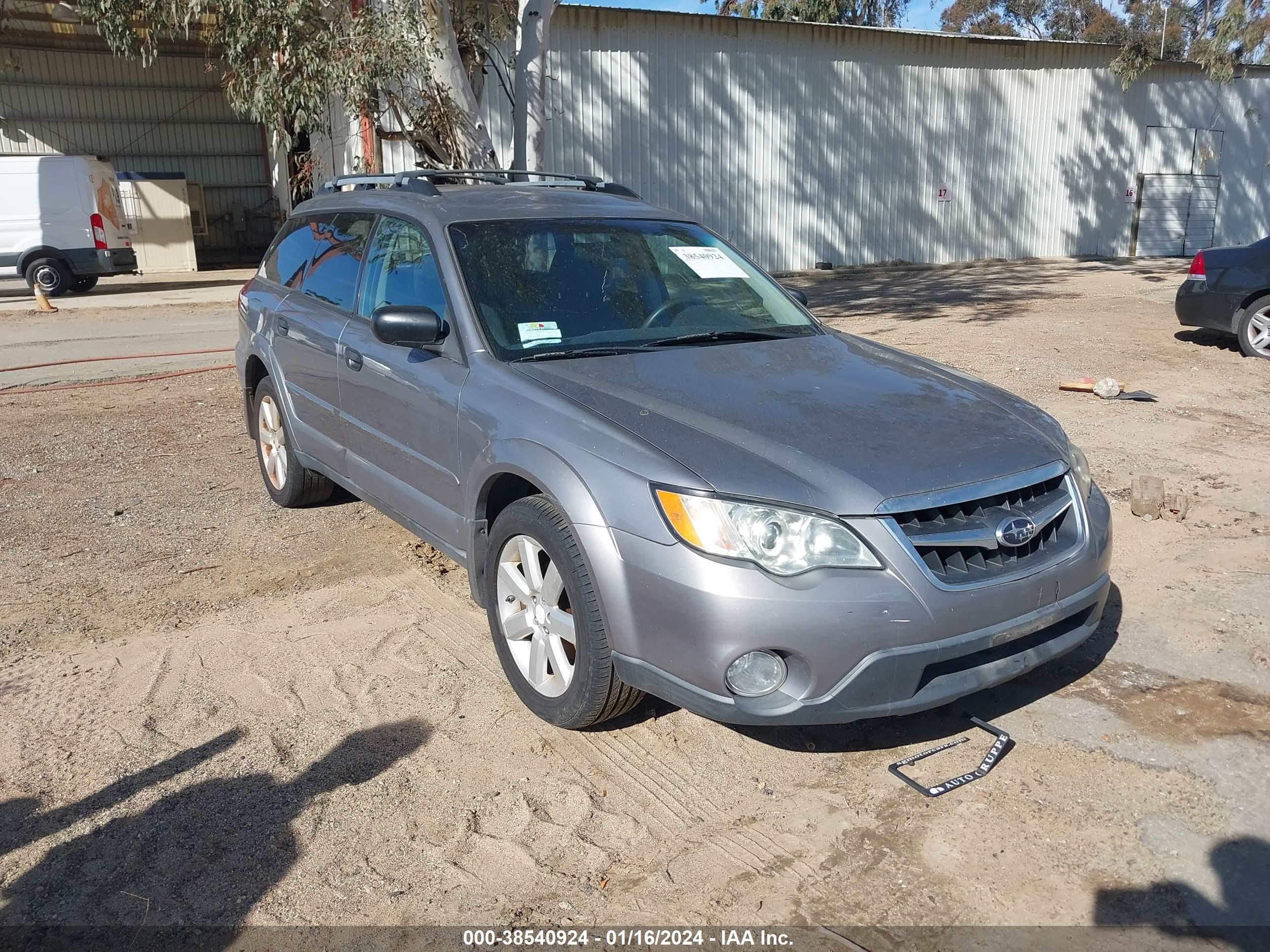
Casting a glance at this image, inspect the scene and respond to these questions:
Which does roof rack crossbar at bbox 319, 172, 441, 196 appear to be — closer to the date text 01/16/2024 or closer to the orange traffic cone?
the date text 01/16/2024

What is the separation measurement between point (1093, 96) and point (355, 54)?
19.0 metres

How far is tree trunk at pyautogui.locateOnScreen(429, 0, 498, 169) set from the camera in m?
11.1

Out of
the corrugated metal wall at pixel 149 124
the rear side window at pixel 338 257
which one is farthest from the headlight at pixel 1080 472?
the corrugated metal wall at pixel 149 124

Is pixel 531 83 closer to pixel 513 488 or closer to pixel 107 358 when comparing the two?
pixel 107 358

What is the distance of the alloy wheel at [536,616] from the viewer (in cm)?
361

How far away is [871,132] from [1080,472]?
1962cm

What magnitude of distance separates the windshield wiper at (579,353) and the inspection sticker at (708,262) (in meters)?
0.80

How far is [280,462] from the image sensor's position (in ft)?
20.3

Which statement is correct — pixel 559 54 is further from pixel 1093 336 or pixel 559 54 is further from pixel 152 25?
pixel 1093 336

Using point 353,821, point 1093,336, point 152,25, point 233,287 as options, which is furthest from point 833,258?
point 353,821

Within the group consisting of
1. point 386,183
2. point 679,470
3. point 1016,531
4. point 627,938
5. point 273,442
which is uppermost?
point 386,183

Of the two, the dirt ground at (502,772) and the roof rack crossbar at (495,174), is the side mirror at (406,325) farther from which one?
the roof rack crossbar at (495,174)

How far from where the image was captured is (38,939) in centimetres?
275

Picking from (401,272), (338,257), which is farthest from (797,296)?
(338,257)
